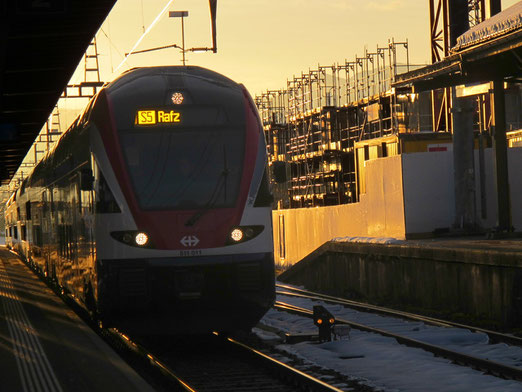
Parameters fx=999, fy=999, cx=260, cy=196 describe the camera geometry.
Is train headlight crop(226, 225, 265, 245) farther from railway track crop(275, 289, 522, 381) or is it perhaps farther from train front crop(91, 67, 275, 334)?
railway track crop(275, 289, 522, 381)

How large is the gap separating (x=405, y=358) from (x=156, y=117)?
14.2ft

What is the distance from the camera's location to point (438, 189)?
2672 centimetres

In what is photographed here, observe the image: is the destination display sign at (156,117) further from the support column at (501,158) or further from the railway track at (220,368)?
the support column at (501,158)

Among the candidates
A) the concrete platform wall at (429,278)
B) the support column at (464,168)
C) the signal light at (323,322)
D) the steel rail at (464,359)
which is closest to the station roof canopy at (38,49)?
the signal light at (323,322)

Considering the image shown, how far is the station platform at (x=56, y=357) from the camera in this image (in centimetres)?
962

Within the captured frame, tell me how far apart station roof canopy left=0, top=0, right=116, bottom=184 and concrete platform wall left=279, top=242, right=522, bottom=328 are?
726 centimetres

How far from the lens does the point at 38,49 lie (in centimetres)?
1571

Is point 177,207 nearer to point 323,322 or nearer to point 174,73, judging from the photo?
point 174,73

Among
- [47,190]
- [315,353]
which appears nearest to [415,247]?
[315,353]

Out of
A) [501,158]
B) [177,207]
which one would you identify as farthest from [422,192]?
[177,207]

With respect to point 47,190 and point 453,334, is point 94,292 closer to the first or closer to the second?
point 453,334

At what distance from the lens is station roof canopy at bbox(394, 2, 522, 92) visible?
1825 centimetres

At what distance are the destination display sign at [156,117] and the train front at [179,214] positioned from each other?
0.04 ft

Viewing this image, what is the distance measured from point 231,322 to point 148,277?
4.08 feet
